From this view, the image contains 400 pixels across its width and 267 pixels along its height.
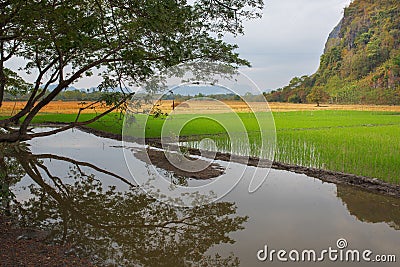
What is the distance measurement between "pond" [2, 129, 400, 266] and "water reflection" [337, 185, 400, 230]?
0.02 metres

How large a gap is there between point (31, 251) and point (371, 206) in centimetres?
537

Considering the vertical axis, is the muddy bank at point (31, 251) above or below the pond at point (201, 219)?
above

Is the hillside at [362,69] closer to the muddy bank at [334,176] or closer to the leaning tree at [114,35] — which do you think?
the muddy bank at [334,176]

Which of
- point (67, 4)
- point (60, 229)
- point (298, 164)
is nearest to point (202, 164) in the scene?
point (298, 164)

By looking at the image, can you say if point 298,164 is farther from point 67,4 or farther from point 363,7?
point 363,7

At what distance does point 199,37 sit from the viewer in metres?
6.03

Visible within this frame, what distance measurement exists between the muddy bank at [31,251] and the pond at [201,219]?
0.19 m

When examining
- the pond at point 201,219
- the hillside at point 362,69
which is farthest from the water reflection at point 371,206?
the hillside at point 362,69

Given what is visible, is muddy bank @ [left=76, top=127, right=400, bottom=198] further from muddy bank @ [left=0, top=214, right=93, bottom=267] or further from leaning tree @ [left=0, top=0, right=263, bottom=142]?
muddy bank @ [left=0, top=214, right=93, bottom=267]

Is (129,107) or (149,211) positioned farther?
(129,107)

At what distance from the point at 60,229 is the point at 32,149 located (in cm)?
914

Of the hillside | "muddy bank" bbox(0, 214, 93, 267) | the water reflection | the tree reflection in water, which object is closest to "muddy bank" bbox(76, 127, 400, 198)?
the water reflection

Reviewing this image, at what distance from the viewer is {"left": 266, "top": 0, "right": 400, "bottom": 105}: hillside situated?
45938 mm

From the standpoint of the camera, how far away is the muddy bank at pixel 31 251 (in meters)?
3.96
